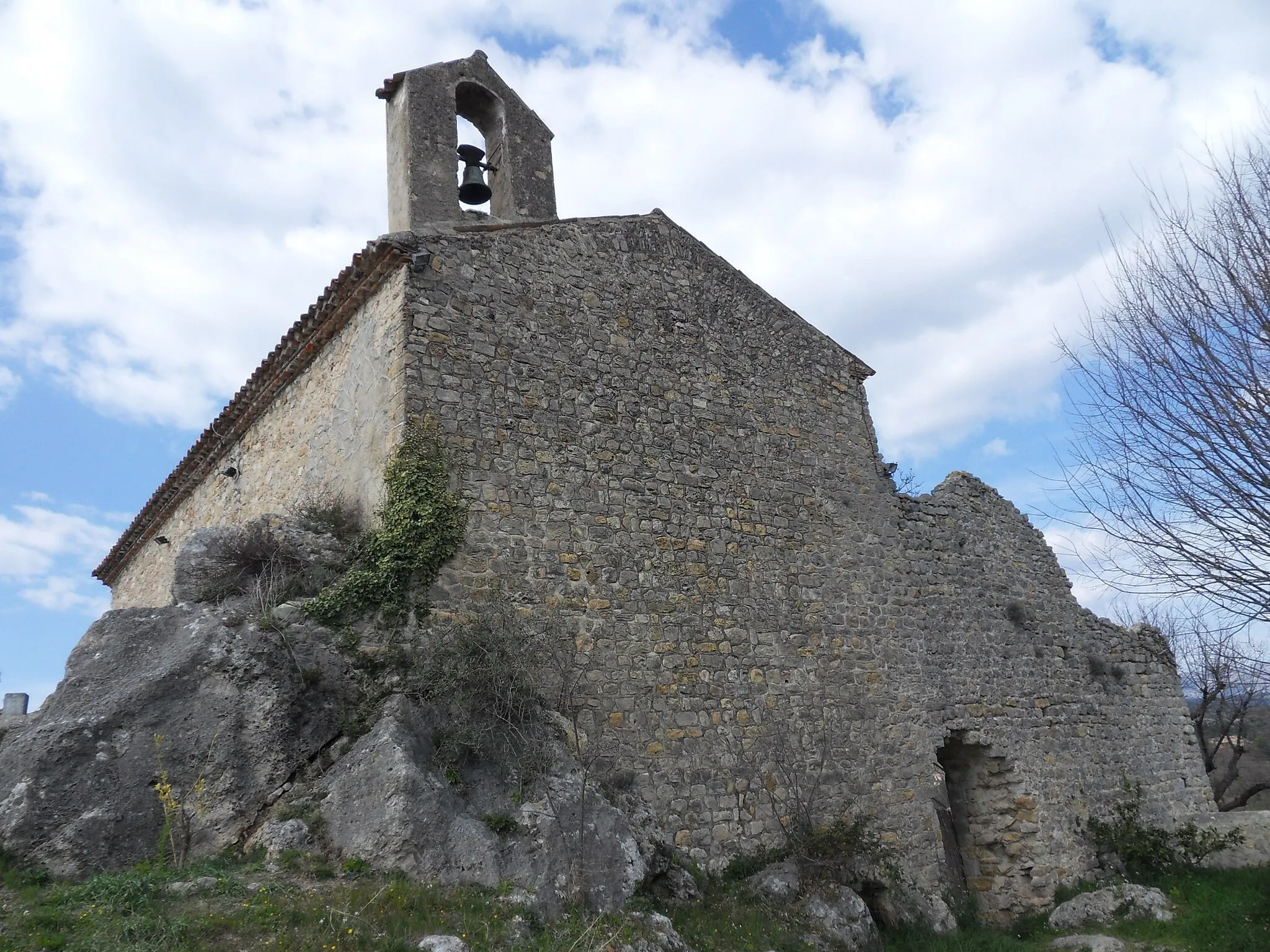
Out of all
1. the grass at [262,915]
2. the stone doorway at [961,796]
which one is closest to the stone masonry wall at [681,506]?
the stone doorway at [961,796]

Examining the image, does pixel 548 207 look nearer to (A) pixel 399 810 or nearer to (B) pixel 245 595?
(B) pixel 245 595

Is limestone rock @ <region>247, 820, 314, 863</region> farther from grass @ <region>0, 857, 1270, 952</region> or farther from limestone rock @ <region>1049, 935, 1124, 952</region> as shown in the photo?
limestone rock @ <region>1049, 935, 1124, 952</region>

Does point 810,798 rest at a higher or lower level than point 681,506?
lower

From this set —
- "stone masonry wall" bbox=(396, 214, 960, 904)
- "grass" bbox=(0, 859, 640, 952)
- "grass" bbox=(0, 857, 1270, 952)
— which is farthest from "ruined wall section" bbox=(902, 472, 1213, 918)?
"grass" bbox=(0, 859, 640, 952)

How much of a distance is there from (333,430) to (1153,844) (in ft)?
38.2

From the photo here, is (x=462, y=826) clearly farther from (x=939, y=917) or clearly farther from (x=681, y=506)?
(x=939, y=917)

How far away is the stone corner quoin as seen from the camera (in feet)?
26.6

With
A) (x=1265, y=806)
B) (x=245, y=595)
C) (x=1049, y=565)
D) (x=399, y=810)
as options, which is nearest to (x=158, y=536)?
(x=245, y=595)

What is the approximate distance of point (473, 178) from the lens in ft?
33.8

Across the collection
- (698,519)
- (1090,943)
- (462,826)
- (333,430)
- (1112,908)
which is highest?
(333,430)

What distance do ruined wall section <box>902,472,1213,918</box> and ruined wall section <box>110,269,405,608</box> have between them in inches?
271

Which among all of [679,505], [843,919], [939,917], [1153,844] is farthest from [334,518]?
[1153,844]

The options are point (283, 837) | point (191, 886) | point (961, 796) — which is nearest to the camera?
point (191, 886)

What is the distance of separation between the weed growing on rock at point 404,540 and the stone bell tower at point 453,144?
120 inches
